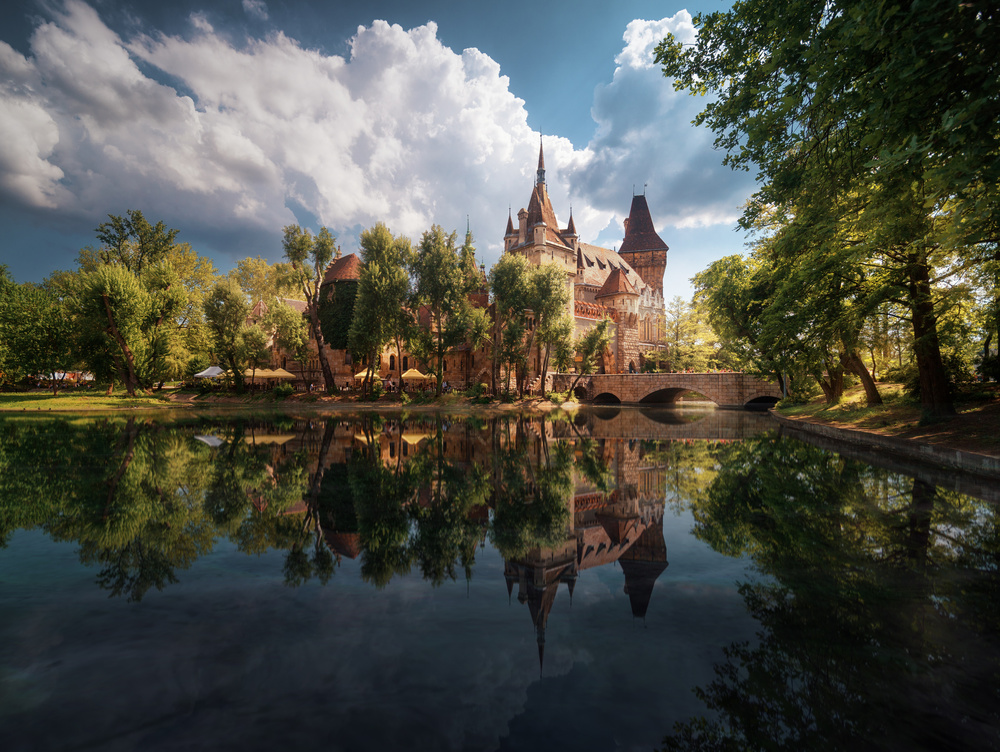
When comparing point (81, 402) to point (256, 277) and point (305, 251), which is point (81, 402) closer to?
point (305, 251)

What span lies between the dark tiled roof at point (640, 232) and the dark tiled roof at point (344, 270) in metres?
52.9

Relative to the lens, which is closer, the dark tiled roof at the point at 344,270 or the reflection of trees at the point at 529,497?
the reflection of trees at the point at 529,497

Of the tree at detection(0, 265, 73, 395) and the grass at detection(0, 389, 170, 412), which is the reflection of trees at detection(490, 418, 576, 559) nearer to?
the grass at detection(0, 389, 170, 412)

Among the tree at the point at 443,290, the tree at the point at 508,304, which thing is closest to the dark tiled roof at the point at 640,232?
the tree at the point at 508,304

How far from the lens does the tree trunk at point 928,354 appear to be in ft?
42.2

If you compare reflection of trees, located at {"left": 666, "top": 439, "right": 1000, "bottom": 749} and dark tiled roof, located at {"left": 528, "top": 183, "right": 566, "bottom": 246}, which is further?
dark tiled roof, located at {"left": 528, "top": 183, "right": 566, "bottom": 246}

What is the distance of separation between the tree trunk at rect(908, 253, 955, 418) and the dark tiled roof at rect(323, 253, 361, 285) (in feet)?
137

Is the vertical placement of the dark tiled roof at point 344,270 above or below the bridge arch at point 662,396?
above

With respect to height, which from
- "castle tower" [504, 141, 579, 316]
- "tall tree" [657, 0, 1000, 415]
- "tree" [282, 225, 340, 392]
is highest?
"castle tower" [504, 141, 579, 316]

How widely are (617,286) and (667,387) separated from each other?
77.3 feet

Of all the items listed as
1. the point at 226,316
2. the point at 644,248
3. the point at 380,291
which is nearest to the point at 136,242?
the point at 226,316

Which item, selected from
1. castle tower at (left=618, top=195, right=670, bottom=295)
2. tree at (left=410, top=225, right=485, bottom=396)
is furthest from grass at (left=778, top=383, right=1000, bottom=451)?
castle tower at (left=618, top=195, right=670, bottom=295)

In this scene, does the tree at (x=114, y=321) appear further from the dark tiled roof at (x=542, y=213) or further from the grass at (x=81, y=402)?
the dark tiled roof at (x=542, y=213)

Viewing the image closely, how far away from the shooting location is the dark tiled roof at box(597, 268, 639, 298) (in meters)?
64.8
